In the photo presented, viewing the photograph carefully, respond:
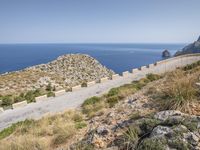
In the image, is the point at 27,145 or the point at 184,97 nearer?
the point at 184,97

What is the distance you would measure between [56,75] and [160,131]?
127 feet

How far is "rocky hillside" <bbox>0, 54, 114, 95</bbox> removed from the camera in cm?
3307

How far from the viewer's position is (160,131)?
16.7 ft

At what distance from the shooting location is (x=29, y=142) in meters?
7.35

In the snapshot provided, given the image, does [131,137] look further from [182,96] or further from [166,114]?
[182,96]

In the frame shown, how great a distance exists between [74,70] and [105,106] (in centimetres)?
3418

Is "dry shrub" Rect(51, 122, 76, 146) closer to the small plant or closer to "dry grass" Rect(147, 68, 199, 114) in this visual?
the small plant

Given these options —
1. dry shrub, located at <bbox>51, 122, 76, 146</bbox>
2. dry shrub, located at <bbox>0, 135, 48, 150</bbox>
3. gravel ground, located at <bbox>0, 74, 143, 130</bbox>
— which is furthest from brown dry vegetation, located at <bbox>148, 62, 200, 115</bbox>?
gravel ground, located at <bbox>0, 74, 143, 130</bbox>

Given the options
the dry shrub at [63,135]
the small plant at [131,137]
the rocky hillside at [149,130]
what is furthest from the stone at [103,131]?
the dry shrub at [63,135]

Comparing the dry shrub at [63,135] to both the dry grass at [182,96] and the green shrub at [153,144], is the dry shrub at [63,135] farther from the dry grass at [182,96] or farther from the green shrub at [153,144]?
the green shrub at [153,144]

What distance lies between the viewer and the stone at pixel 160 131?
4992 millimetres

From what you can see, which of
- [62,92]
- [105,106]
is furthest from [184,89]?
[62,92]

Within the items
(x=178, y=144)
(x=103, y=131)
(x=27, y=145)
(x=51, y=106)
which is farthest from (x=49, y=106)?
(x=178, y=144)

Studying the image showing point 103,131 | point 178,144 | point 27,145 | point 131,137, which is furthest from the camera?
point 27,145
